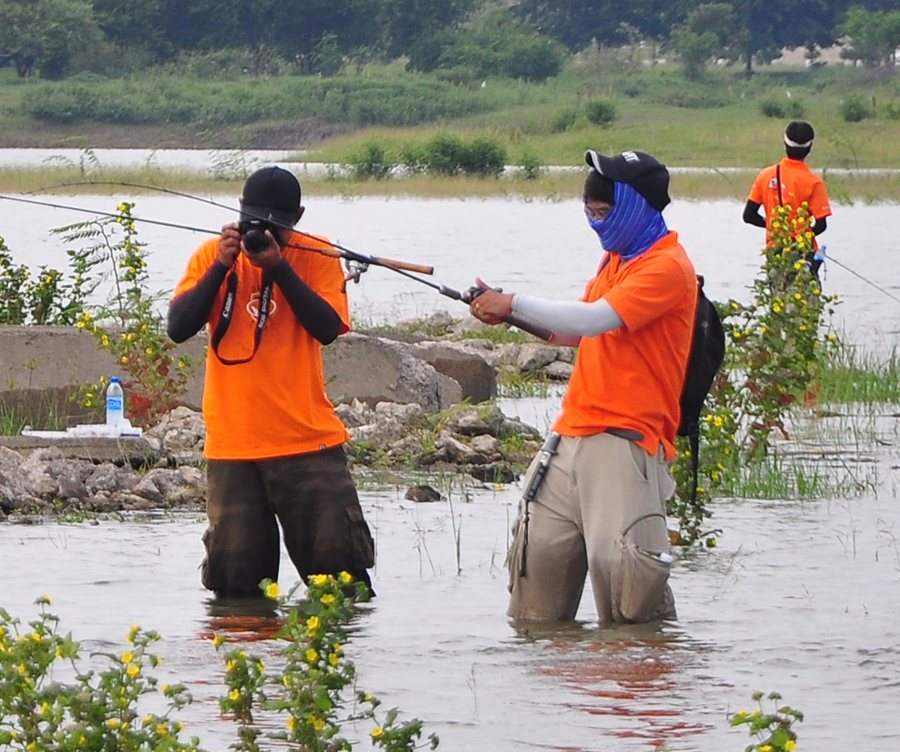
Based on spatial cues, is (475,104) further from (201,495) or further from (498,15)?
(201,495)

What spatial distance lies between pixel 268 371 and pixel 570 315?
106cm

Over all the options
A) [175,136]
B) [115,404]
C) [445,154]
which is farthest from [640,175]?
[175,136]

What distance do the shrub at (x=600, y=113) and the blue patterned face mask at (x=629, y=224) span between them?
168 feet

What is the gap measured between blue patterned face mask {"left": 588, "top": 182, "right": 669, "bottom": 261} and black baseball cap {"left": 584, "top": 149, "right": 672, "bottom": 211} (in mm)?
18

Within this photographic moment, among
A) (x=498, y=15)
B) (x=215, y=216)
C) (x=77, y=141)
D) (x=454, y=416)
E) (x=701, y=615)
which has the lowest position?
(x=701, y=615)

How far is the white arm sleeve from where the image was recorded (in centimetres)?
612

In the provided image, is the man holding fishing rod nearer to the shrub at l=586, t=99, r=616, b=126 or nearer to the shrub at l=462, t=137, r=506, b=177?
the shrub at l=462, t=137, r=506, b=177

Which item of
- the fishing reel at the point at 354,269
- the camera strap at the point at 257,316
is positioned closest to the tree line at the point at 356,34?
the fishing reel at the point at 354,269

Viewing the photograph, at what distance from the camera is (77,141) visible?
6194 centimetres

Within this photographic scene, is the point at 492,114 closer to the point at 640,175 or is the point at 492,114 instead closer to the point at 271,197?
the point at 271,197

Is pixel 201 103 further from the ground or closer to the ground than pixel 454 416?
further from the ground

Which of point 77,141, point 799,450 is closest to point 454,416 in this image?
point 799,450

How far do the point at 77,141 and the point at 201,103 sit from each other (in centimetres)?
493

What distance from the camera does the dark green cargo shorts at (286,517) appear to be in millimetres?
6754
